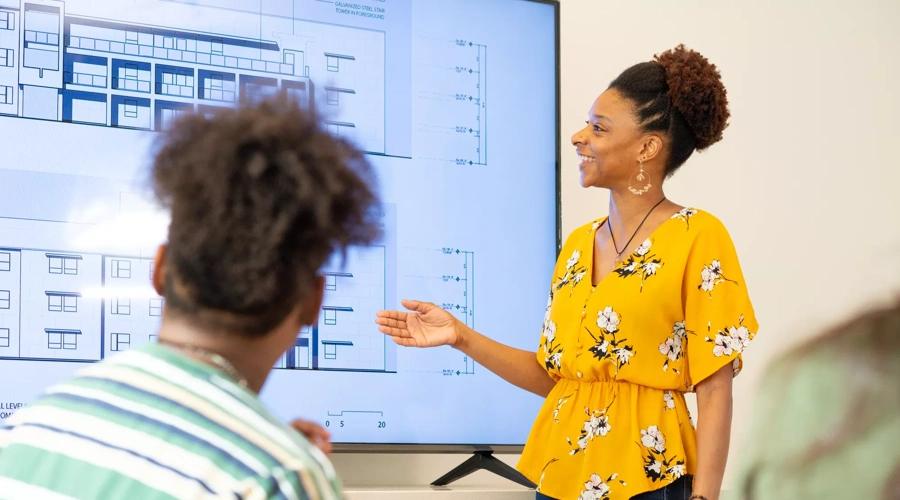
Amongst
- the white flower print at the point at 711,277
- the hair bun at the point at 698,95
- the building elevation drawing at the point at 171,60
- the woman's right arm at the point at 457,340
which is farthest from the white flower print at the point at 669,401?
the building elevation drawing at the point at 171,60

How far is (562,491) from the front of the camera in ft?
5.98

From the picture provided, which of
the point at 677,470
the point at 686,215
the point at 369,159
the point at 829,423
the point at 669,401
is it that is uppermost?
the point at 369,159

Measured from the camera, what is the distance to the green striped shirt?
2.10ft

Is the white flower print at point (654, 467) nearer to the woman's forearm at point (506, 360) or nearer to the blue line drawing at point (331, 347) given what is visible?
the woman's forearm at point (506, 360)

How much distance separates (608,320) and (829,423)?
163 centimetres

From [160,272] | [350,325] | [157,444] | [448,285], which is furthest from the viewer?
[448,285]

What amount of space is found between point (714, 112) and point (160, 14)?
1.31 metres

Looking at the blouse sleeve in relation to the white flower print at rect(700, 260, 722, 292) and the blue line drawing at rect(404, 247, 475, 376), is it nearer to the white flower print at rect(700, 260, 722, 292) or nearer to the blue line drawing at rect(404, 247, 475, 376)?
the white flower print at rect(700, 260, 722, 292)

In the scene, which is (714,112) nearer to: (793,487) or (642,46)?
(642,46)

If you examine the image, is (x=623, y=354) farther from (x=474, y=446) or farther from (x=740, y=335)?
(x=474, y=446)

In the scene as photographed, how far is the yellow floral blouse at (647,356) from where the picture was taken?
174 centimetres

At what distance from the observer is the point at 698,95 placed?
75.6 inches

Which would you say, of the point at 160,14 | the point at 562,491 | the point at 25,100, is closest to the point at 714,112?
the point at 562,491

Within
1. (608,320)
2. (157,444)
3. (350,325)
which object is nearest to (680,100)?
(608,320)
